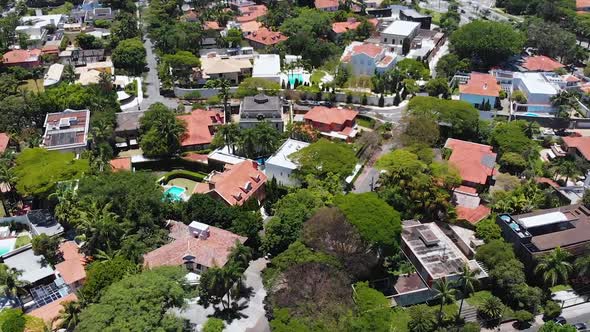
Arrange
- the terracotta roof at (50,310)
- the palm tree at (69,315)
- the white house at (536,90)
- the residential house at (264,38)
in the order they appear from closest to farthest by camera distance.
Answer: the palm tree at (69,315), the terracotta roof at (50,310), the white house at (536,90), the residential house at (264,38)

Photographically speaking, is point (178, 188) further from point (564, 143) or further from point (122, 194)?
point (564, 143)

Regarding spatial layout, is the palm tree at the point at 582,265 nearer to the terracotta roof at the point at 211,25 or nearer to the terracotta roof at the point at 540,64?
the terracotta roof at the point at 540,64

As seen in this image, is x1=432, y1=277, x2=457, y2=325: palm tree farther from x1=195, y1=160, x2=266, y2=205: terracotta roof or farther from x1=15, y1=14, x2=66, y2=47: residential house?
x1=15, y1=14, x2=66, y2=47: residential house

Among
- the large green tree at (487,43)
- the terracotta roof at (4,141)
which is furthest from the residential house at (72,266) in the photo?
the large green tree at (487,43)

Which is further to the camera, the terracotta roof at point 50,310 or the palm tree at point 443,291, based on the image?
the terracotta roof at point 50,310

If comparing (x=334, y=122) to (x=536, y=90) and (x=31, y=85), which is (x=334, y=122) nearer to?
(x=536, y=90)

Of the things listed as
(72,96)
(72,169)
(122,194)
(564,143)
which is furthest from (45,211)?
(564,143)
